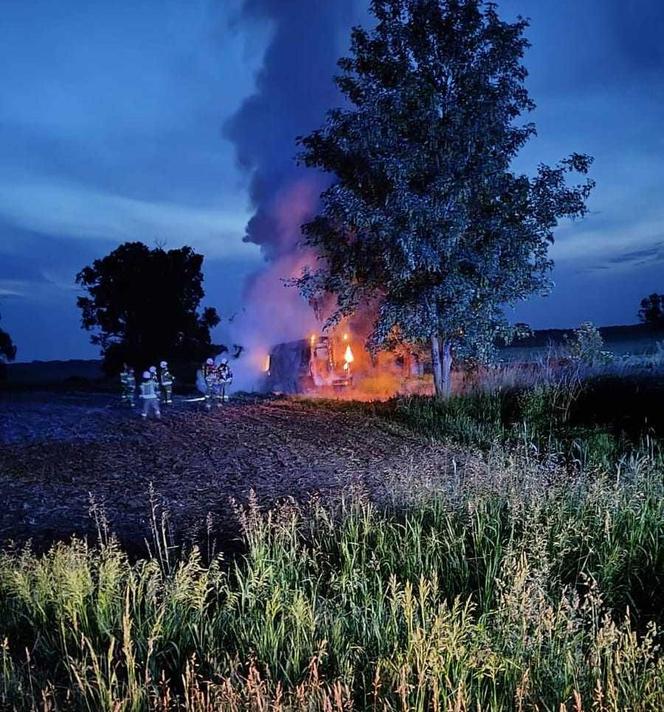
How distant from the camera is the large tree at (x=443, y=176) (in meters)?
15.1

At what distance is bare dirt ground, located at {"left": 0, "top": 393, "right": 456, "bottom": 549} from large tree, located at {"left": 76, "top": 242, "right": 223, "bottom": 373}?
24.2m

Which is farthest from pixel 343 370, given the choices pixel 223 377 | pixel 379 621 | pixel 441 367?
pixel 379 621

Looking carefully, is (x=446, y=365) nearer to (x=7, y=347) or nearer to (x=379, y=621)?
(x=379, y=621)

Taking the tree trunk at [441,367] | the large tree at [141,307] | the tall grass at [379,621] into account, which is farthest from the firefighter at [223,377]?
the large tree at [141,307]

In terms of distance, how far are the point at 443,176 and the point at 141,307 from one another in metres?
29.7

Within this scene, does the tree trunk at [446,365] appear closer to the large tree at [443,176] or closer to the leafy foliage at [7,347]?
the large tree at [443,176]

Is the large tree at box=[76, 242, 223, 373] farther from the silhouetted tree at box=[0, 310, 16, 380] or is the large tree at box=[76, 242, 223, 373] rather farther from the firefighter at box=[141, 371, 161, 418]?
the firefighter at box=[141, 371, 161, 418]

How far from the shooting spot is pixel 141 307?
41.5 metres

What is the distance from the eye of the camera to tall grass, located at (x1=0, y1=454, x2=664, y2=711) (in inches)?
127

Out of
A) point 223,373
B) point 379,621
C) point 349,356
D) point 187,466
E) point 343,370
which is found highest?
point 349,356

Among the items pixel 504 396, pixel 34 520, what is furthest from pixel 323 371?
pixel 34 520

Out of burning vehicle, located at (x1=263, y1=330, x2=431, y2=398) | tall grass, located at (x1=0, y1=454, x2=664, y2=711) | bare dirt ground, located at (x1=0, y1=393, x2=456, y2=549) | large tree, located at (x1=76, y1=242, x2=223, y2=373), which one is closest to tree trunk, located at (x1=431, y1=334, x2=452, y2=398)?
→ bare dirt ground, located at (x1=0, y1=393, x2=456, y2=549)

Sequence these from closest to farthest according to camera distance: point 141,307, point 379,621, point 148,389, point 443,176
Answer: point 379,621
point 443,176
point 148,389
point 141,307

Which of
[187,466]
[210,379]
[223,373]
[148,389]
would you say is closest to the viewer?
[187,466]
